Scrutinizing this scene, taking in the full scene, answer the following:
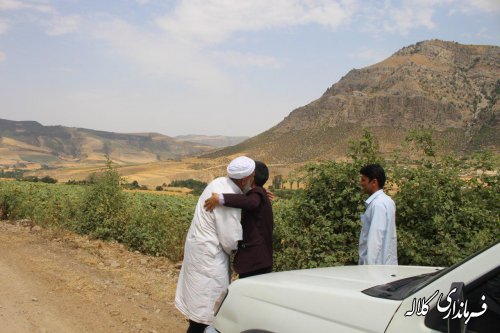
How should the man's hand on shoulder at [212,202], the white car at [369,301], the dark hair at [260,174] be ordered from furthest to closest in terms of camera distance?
the dark hair at [260,174], the man's hand on shoulder at [212,202], the white car at [369,301]

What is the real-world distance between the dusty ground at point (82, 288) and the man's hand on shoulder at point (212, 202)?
2.34 metres

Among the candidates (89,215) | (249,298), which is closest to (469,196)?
(249,298)

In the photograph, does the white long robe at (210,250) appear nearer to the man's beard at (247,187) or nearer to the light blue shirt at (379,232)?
the man's beard at (247,187)

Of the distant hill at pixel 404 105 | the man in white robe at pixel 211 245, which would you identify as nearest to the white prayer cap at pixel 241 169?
the man in white robe at pixel 211 245

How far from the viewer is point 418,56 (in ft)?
393

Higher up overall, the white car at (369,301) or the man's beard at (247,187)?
the man's beard at (247,187)

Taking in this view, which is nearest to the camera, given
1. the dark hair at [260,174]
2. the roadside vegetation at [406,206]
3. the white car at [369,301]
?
the white car at [369,301]

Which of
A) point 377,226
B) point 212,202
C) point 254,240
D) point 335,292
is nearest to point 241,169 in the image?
point 212,202

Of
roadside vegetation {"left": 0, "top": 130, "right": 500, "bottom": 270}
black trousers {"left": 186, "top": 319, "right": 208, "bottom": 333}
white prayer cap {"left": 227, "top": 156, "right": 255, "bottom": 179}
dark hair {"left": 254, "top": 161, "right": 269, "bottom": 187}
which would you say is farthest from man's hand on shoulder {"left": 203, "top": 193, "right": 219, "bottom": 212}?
roadside vegetation {"left": 0, "top": 130, "right": 500, "bottom": 270}

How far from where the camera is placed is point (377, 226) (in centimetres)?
364

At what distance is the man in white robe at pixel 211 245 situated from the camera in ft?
11.1

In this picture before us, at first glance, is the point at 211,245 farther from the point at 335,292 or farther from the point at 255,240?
the point at 335,292

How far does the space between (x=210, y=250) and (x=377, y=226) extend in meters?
1.37

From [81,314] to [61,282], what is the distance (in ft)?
4.87
